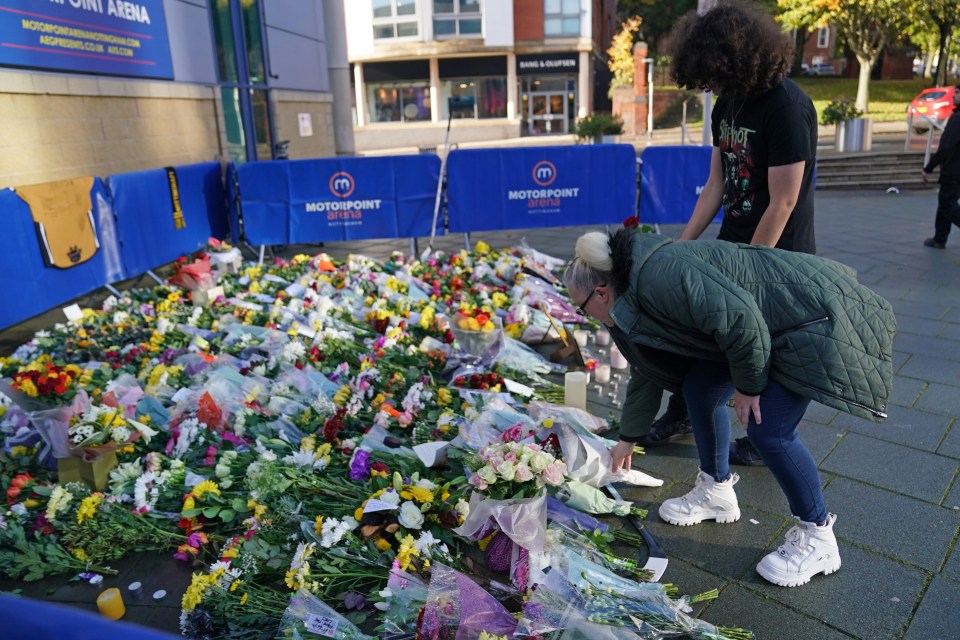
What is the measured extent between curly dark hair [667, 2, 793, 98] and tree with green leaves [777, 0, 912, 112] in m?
24.9

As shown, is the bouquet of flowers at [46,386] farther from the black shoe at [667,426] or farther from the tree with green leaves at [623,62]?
the tree with green leaves at [623,62]

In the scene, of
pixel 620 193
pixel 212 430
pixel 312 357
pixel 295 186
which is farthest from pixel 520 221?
pixel 212 430

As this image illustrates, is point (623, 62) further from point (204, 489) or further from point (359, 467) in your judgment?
point (204, 489)

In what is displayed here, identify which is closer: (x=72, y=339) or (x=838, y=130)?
(x=72, y=339)

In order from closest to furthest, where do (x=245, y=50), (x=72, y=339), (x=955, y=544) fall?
(x=955, y=544) < (x=72, y=339) < (x=245, y=50)

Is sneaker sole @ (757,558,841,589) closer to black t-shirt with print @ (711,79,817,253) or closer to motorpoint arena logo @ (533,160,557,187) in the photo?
black t-shirt with print @ (711,79,817,253)

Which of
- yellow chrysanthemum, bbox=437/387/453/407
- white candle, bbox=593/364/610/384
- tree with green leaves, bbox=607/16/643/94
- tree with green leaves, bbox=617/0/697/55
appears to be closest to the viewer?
yellow chrysanthemum, bbox=437/387/453/407

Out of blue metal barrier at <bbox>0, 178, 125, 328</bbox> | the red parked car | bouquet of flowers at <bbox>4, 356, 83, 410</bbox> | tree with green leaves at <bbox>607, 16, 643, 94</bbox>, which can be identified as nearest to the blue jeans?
bouquet of flowers at <bbox>4, 356, 83, 410</bbox>

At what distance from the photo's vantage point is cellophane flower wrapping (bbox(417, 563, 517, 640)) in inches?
82.4

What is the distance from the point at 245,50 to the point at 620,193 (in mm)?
6782

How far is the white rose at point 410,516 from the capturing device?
8.65 feet

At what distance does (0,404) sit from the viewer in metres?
3.96

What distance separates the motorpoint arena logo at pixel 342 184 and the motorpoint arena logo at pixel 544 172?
7.06 ft

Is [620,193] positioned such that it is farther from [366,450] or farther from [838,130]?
[838,130]
